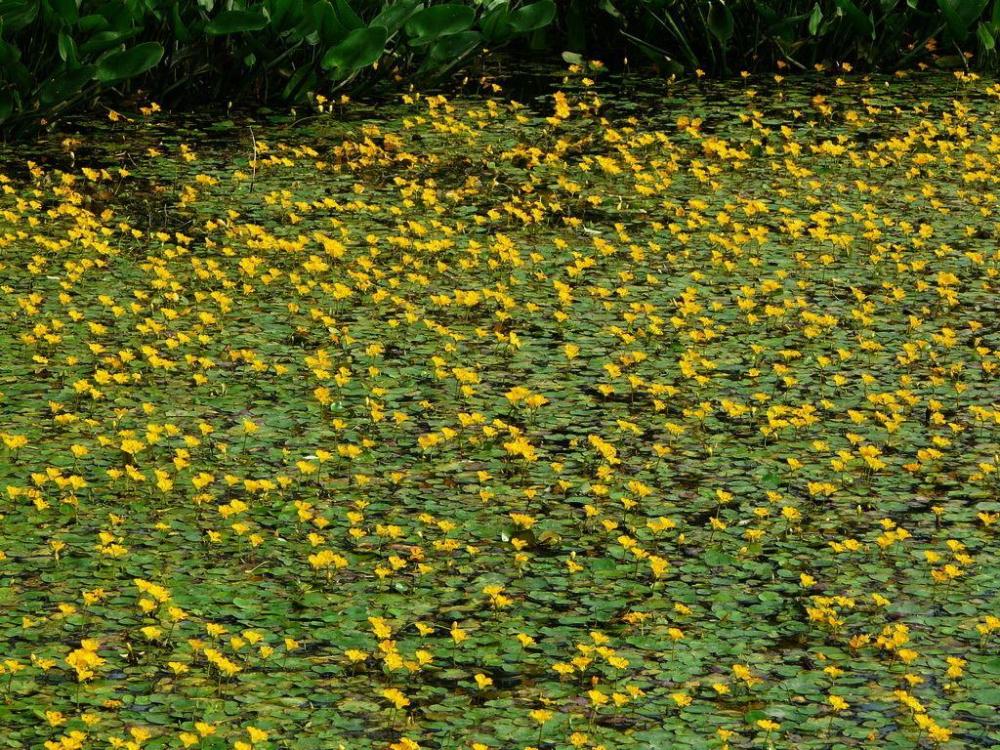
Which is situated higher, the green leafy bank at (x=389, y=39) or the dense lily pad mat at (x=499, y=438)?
the green leafy bank at (x=389, y=39)

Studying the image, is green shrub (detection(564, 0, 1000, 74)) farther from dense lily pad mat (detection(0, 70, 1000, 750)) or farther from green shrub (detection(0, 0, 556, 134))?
dense lily pad mat (detection(0, 70, 1000, 750))

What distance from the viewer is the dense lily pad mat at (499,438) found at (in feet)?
12.4

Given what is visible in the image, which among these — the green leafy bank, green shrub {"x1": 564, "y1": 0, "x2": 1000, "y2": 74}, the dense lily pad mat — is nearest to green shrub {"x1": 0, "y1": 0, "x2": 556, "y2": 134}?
the green leafy bank

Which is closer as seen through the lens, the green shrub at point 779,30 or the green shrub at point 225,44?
the green shrub at point 225,44

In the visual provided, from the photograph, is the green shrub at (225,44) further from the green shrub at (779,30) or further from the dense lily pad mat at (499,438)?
the green shrub at (779,30)

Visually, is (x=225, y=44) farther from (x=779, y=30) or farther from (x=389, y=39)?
(x=779, y=30)

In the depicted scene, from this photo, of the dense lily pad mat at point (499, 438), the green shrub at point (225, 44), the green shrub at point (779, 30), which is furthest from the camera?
the green shrub at point (779, 30)

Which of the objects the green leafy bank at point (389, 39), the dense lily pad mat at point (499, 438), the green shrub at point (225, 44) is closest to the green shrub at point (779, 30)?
the green leafy bank at point (389, 39)

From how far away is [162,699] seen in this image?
12.0 ft

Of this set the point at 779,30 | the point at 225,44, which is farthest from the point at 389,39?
the point at 779,30

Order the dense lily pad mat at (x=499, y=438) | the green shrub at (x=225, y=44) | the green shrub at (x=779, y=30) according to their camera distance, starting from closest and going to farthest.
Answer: the dense lily pad mat at (x=499, y=438)
the green shrub at (x=225, y=44)
the green shrub at (x=779, y=30)

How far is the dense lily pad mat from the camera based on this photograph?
12.4 feet

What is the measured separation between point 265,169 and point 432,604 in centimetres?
381

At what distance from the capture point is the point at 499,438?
5090 mm
